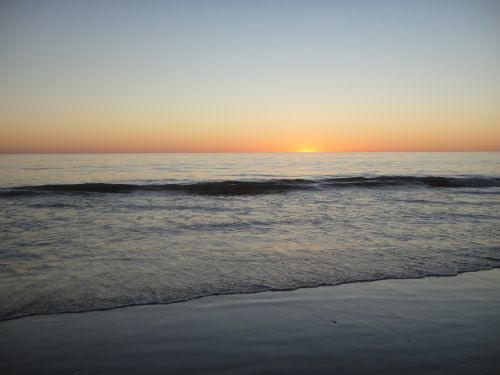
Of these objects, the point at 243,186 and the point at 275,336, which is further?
the point at 243,186

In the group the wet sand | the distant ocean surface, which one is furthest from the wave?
the wet sand

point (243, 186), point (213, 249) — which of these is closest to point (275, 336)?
point (213, 249)

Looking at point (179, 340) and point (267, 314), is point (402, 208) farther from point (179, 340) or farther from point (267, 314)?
point (179, 340)

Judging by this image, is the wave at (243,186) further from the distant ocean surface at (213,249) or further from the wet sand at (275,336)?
the wet sand at (275,336)

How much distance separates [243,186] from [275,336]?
2160cm

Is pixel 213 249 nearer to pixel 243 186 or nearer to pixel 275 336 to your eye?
pixel 275 336

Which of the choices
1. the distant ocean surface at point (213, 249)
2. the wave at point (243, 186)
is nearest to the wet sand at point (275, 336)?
the distant ocean surface at point (213, 249)

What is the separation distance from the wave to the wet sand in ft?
58.1

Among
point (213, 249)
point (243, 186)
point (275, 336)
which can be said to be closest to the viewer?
point (275, 336)

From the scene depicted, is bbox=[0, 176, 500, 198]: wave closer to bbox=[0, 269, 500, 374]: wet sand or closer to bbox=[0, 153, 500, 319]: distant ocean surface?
bbox=[0, 153, 500, 319]: distant ocean surface

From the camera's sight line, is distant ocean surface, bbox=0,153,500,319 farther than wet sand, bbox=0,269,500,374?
Yes

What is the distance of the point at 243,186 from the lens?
82.8 feet

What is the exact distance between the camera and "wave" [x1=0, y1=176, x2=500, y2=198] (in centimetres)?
2191

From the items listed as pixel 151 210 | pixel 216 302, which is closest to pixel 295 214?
pixel 151 210
